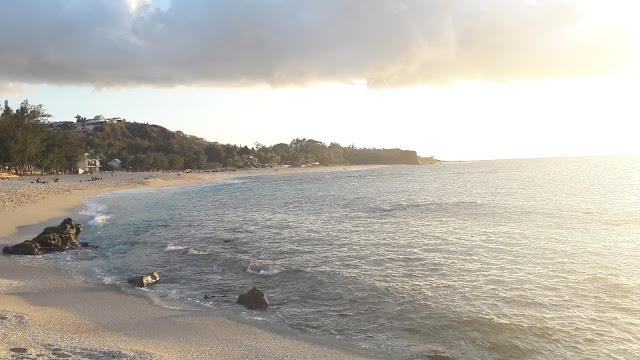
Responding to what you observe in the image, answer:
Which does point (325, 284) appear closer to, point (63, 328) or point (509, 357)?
point (509, 357)

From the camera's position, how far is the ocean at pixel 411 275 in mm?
12688

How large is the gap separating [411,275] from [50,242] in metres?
18.5

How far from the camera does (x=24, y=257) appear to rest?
21.7 metres

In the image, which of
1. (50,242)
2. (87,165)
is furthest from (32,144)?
(50,242)

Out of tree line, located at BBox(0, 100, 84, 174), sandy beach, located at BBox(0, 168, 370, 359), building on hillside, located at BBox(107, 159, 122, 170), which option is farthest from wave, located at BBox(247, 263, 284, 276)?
building on hillside, located at BBox(107, 159, 122, 170)

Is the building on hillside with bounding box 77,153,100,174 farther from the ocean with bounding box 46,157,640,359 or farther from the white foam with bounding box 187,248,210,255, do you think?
the white foam with bounding box 187,248,210,255

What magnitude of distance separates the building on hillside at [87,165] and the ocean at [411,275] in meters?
100

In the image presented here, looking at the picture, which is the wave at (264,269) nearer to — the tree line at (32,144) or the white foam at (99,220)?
the white foam at (99,220)

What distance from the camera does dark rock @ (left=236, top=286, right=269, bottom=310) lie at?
14969 millimetres

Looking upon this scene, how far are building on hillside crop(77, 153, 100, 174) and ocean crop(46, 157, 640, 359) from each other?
329 ft

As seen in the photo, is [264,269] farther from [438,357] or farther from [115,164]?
[115,164]

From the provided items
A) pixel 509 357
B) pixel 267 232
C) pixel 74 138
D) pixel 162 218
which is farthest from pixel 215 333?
pixel 74 138

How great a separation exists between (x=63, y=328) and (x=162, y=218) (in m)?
29.9

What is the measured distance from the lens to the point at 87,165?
445ft
